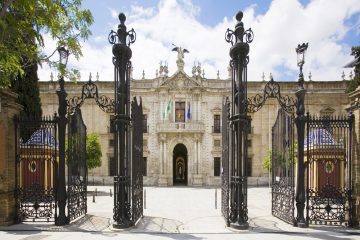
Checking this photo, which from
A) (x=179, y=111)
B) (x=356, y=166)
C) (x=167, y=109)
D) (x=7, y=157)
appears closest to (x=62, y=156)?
(x=7, y=157)

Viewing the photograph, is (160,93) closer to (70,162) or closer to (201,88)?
(201,88)

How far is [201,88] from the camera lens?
3384 centimetres

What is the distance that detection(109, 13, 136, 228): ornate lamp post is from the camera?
33.7 feet

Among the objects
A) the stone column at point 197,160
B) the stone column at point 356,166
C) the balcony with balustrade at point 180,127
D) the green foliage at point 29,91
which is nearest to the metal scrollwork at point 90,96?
the stone column at point 356,166

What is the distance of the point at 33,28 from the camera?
8656 mm

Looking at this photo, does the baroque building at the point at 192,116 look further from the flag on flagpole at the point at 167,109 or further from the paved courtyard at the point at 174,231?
the paved courtyard at the point at 174,231

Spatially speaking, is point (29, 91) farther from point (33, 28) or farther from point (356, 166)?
point (356, 166)

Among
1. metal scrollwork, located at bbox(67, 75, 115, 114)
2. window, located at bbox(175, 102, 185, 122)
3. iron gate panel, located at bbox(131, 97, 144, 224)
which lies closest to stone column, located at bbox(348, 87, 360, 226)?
iron gate panel, located at bbox(131, 97, 144, 224)

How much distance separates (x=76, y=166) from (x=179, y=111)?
73.9 ft

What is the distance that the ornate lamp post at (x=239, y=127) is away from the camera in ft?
33.2

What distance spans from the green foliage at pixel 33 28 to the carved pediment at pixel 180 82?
24.1 meters

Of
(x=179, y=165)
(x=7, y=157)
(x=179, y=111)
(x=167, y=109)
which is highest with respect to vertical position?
(x=167, y=109)

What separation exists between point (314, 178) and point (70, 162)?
11597mm

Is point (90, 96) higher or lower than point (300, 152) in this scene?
higher
